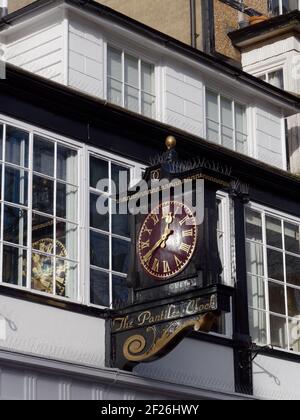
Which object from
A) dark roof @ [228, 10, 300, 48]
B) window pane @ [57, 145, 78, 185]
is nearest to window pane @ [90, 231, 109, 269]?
window pane @ [57, 145, 78, 185]

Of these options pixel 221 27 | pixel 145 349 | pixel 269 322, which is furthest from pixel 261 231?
pixel 221 27

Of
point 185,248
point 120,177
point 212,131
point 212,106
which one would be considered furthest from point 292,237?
point 185,248

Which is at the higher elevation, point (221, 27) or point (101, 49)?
point (221, 27)

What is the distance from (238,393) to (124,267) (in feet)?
8.53

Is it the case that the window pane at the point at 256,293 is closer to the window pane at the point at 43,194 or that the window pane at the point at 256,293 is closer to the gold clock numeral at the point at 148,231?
the gold clock numeral at the point at 148,231

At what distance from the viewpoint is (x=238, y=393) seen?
17.9 metres

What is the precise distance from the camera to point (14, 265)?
15.9 metres

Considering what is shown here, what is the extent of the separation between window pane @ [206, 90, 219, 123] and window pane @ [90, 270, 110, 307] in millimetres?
4527

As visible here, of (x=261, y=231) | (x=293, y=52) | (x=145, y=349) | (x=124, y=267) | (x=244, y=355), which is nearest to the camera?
(x=145, y=349)

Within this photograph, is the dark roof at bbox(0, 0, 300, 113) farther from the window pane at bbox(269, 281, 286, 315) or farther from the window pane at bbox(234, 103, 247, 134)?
the window pane at bbox(269, 281, 286, 315)

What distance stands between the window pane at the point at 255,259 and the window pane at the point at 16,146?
4499mm

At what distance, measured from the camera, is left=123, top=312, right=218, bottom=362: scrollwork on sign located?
15.5 metres

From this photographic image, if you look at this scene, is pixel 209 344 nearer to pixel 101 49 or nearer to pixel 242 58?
pixel 101 49

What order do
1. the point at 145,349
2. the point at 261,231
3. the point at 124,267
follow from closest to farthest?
1. the point at 145,349
2. the point at 124,267
3. the point at 261,231
